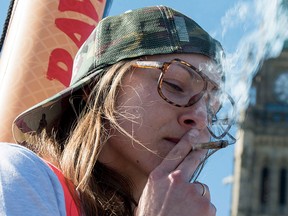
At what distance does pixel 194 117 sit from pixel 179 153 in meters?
0.07

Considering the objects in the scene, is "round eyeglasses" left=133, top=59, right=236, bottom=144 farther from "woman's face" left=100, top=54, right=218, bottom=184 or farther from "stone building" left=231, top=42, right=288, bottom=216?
"stone building" left=231, top=42, right=288, bottom=216

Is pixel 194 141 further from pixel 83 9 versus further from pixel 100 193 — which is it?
pixel 83 9

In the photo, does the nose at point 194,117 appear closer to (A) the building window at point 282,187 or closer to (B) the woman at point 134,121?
(B) the woman at point 134,121

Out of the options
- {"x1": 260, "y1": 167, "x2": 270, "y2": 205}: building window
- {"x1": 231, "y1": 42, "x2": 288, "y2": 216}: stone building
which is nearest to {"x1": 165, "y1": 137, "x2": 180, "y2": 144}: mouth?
{"x1": 231, "y1": 42, "x2": 288, "y2": 216}: stone building

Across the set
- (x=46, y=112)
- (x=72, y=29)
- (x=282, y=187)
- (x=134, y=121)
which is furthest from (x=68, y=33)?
(x=282, y=187)

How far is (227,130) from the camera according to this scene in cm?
123

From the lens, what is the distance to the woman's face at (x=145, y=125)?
3.78 ft

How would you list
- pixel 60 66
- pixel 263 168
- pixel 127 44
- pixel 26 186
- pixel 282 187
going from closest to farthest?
pixel 26 186 → pixel 127 44 → pixel 60 66 → pixel 282 187 → pixel 263 168

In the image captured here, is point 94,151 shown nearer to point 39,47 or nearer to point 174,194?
point 174,194

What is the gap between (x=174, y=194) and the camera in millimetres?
1027

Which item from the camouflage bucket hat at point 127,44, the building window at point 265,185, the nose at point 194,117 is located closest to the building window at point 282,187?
the building window at point 265,185

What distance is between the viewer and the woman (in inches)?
41.3

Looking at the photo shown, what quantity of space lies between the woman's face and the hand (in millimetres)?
77

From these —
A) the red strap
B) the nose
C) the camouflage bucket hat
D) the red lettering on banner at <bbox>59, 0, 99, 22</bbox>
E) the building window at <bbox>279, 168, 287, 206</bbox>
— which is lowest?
the building window at <bbox>279, 168, 287, 206</bbox>
